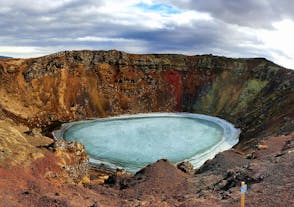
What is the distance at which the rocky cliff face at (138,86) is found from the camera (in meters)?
56.5

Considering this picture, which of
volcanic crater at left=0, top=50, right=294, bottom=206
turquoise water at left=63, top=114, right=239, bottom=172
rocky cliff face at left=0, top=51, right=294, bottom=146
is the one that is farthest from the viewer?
rocky cliff face at left=0, top=51, right=294, bottom=146

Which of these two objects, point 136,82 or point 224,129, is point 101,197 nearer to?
point 224,129

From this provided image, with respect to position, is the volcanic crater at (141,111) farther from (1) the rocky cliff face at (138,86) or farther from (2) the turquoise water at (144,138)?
(2) the turquoise water at (144,138)

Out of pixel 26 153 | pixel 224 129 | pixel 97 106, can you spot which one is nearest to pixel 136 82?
pixel 97 106

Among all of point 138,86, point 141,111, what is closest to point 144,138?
A: point 141,111

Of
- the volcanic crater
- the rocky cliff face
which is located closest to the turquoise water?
the volcanic crater

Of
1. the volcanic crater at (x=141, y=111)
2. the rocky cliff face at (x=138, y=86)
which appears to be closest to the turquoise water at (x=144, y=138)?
the volcanic crater at (x=141, y=111)

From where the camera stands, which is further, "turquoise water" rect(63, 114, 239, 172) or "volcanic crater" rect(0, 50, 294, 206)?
"turquoise water" rect(63, 114, 239, 172)

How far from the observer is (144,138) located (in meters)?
48.5

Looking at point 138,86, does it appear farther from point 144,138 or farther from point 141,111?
point 144,138

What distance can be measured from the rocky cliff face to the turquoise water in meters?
4.18

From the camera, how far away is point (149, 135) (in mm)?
50250

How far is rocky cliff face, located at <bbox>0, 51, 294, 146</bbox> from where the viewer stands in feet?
185

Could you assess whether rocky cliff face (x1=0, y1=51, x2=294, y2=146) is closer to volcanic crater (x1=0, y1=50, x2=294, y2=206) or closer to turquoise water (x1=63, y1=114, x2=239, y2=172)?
volcanic crater (x1=0, y1=50, x2=294, y2=206)
